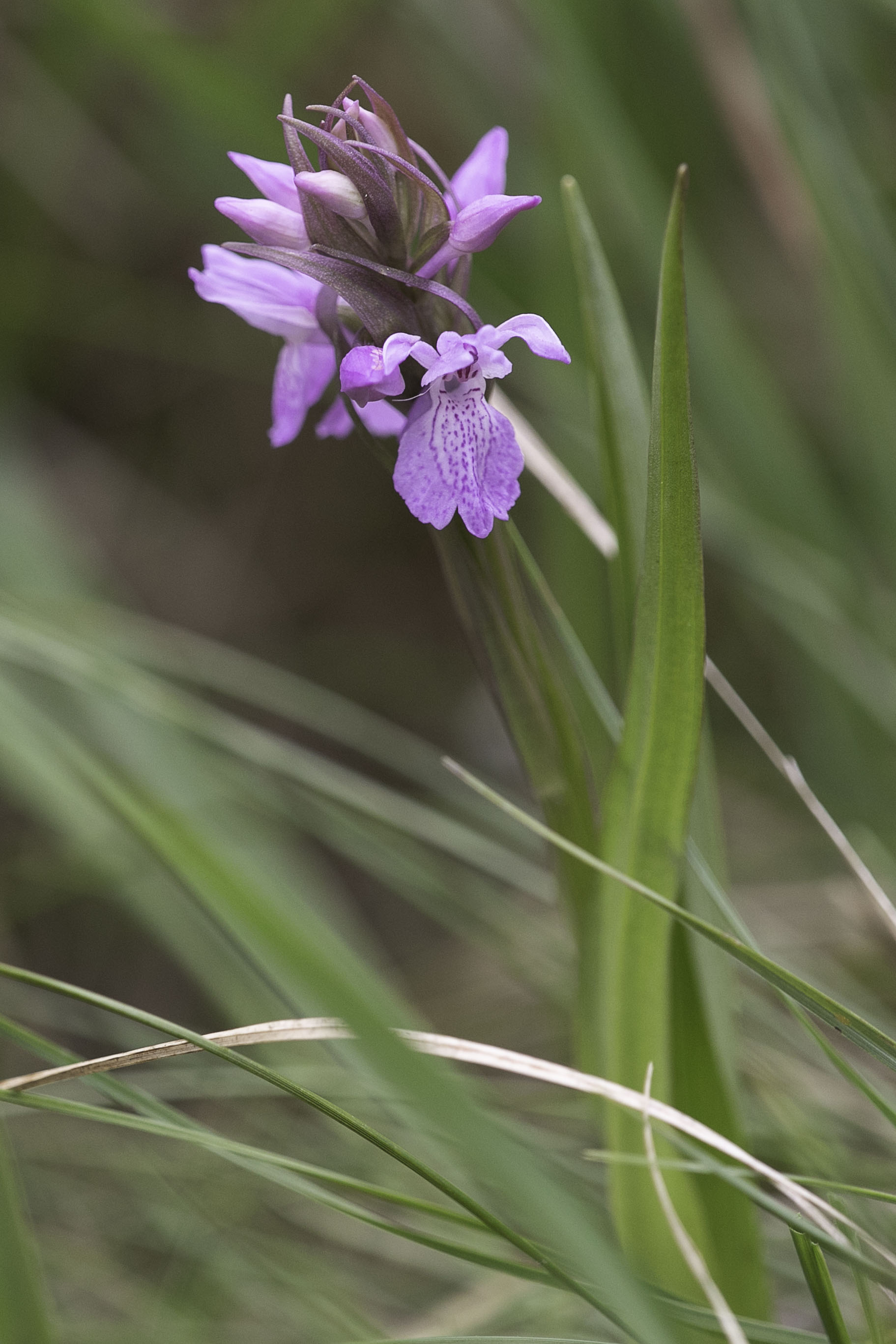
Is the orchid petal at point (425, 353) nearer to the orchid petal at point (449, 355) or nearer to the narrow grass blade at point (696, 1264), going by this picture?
the orchid petal at point (449, 355)

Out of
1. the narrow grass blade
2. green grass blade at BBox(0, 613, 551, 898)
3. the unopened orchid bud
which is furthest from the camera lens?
green grass blade at BBox(0, 613, 551, 898)

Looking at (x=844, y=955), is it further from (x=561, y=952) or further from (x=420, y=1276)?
(x=420, y=1276)

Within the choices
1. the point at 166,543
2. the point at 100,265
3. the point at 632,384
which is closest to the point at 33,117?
the point at 100,265

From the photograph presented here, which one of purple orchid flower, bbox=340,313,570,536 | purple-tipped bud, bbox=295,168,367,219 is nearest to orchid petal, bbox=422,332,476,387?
purple orchid flower, bbox=340,313,570,536

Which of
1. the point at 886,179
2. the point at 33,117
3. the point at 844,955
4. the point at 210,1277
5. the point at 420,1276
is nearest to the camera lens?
the point at 210,1277

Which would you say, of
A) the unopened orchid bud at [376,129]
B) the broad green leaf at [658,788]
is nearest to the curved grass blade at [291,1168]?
the broad green leaf at [658,788]

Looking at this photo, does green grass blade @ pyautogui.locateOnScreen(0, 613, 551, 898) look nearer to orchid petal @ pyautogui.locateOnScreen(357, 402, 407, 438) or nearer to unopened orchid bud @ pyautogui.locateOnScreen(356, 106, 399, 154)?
orchid petal @ pyautogui.locateOnScreen(357, 402, 407, 438)
